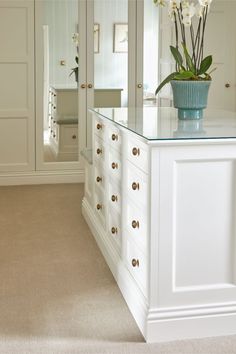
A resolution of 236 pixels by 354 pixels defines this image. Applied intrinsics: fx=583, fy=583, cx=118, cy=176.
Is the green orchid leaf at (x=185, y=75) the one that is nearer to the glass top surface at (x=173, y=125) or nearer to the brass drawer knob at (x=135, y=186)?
the glass top surface at (x=173, y=125)

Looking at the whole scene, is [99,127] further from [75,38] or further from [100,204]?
[75,38]

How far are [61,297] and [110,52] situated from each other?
11.5 ft

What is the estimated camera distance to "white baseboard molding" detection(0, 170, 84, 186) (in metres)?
5.91

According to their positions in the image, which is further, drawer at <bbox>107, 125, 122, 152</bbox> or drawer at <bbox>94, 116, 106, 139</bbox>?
drawer at <bbox>94, 116, 106, 139</bbox>

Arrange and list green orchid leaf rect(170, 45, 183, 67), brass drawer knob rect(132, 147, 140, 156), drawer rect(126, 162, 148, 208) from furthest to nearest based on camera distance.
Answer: green orchid leaf rect(170, 45, 183, 67) → brass drawer knob rect(132, 147, 140, 156) → drawer rect(126, 162, 148, 208)

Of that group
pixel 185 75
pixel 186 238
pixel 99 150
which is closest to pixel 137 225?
pixel 186 238

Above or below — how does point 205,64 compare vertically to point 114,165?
above

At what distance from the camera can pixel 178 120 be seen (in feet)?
10.00

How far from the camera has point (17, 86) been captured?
5.77m

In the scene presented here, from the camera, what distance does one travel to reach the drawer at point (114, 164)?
309 cm

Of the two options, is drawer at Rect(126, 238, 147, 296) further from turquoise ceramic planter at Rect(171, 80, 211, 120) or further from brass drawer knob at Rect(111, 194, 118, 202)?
turquoise ceramic planter at Rect(171, 80, 211, 120)

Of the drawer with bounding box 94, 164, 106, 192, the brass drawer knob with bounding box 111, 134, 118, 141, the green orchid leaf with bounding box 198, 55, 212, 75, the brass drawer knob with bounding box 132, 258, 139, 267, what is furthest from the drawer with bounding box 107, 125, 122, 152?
the brass drawer knob with bounding box 132, 258, 139, 267

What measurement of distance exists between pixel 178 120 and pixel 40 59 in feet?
9.98

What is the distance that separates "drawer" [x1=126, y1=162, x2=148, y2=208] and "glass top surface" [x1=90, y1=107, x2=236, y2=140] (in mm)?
185
